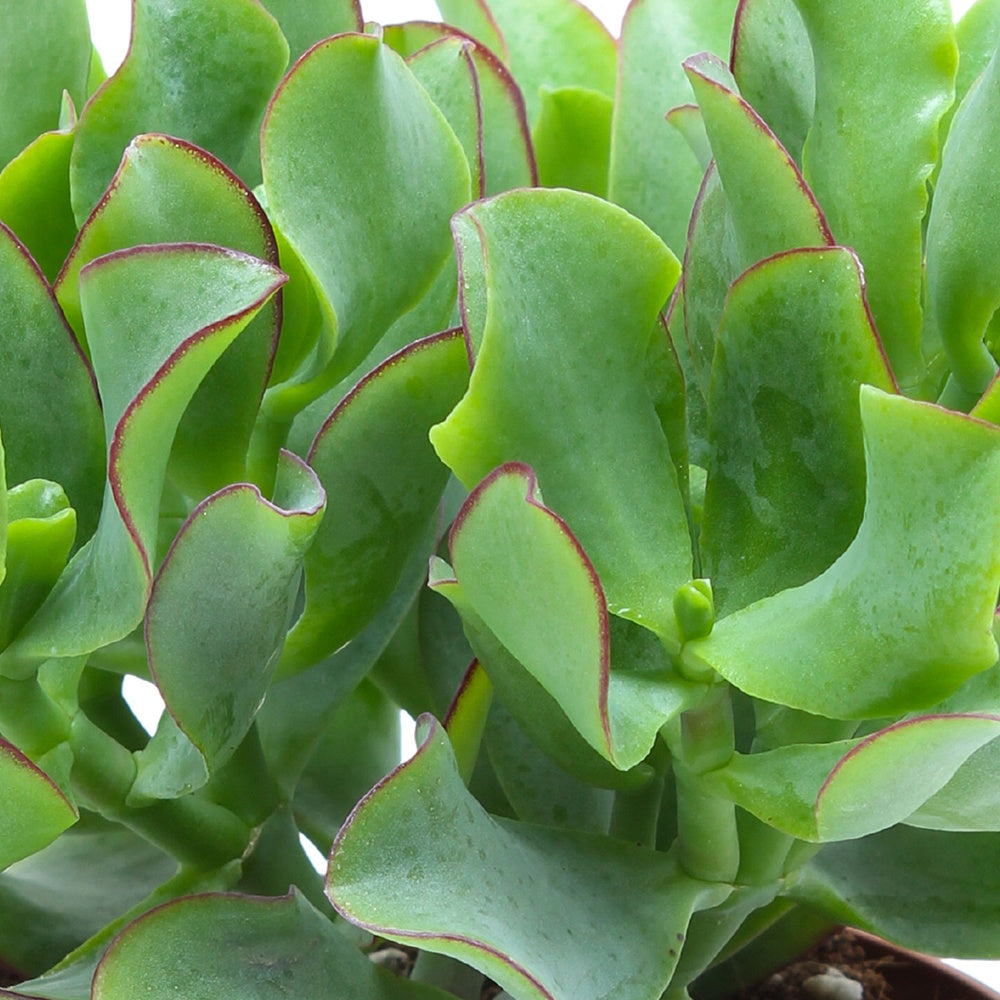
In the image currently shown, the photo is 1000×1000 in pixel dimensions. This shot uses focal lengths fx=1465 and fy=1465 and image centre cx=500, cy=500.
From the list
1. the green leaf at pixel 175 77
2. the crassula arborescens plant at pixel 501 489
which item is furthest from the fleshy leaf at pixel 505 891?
the green leaf at pixel 175 77

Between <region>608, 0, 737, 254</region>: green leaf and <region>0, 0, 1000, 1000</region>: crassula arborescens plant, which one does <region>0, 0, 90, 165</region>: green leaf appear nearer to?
<region>0, 0, 1000, 1000</region>: crassula arborescens plant

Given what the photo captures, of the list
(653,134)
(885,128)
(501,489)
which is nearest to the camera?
(501,489)

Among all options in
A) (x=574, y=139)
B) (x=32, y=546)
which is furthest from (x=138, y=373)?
(x=574, y=139)

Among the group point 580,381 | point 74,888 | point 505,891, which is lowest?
point 74,888

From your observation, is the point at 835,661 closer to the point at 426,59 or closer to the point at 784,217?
the point at 784,217

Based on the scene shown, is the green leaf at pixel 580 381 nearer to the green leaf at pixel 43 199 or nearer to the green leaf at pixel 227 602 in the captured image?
the green leaf at pixel 227 602

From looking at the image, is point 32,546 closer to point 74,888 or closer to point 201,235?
point 201,235
